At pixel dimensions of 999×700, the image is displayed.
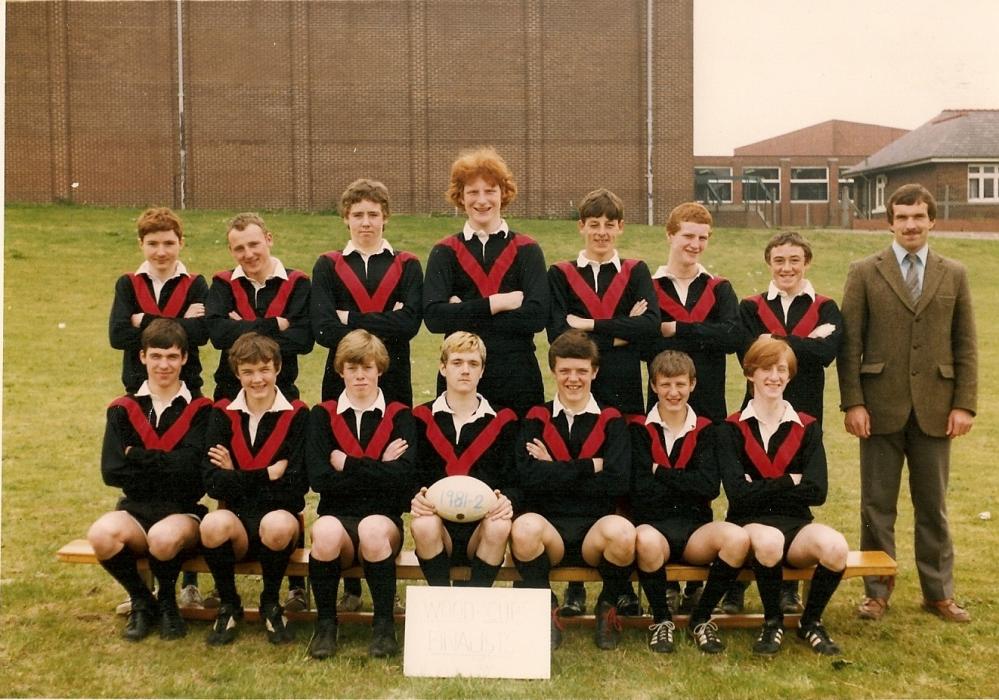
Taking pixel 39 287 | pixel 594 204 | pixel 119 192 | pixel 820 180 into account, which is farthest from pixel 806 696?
pixel 820 180

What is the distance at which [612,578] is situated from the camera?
397 cm

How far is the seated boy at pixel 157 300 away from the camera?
177 inches

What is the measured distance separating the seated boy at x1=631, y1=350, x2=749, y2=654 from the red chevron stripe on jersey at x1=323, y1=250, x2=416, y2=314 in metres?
1.27

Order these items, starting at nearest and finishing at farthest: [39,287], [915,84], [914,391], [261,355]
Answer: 1. [261,355]
2. [914,391]
3. [915,84]
4. [39,287]

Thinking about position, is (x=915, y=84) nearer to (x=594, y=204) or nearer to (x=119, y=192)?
(x=594, y=204)

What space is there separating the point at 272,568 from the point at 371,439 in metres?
0.69

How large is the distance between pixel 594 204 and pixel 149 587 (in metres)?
2.66

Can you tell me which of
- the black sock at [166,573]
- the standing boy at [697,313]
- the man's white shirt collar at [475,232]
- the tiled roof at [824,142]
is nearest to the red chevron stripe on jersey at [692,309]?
the standing boy at [697,313]

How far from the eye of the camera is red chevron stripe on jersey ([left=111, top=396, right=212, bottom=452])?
4.18 m

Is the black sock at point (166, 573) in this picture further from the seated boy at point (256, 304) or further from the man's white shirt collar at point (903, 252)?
the man's white shirt collar at point (903, 252)

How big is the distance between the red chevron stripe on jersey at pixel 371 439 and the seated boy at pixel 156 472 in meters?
0.64

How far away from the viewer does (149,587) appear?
4.27 metres

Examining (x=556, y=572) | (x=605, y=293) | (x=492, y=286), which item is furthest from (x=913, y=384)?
(x=492, y=286)

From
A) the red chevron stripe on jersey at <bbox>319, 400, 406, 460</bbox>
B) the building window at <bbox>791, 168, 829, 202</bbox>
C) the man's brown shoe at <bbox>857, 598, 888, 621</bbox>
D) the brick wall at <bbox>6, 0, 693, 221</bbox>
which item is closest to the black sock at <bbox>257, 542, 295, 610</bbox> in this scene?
the red chevron stripe on jersey at <bbox>319, 400, 406, 460</bbox>
